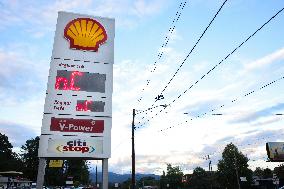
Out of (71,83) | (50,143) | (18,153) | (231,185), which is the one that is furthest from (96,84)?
(18,153)

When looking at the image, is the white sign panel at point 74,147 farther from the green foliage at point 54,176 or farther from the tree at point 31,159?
the tree at point 31,159

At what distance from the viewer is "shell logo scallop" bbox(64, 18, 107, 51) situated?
66.4ft

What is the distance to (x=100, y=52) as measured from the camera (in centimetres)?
2042

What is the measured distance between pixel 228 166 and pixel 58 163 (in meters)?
69.2

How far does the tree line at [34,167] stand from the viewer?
113m

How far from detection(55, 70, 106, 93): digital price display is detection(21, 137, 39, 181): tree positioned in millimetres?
114415

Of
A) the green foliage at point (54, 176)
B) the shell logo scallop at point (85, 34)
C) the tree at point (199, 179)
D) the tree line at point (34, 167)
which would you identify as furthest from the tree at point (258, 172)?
the shell logo scallop at point (85, 34)

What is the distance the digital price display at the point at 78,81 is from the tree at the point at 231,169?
266ft

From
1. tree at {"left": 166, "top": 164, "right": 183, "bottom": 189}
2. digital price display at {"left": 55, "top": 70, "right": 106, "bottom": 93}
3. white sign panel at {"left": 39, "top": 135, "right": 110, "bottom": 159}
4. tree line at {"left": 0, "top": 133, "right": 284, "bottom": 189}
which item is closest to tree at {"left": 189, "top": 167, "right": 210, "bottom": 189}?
tree line at {"left": 0, "top": 133, "right": 284, "bottom": 189}

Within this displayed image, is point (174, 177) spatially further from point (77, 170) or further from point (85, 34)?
point (85, 34)

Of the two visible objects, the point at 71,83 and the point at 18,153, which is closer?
the point at 71,83

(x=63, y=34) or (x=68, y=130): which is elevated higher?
(x=63, y=34)

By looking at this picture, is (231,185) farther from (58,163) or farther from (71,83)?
(71,83)

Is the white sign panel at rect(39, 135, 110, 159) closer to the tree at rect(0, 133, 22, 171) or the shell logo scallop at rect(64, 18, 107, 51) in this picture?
the shell logo scallop at rect(64, 18, 107, 51)
